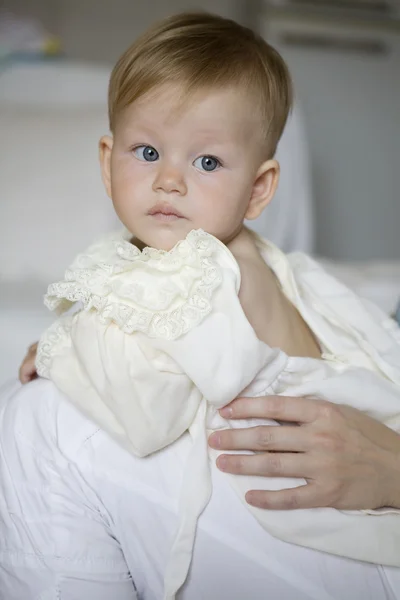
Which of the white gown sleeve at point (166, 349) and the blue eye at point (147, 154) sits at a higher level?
the blue eye at point (147, 154)

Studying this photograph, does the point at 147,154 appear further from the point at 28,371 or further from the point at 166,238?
the point at 28,371

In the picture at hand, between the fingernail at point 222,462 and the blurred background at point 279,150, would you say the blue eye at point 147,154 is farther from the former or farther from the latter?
the blurred background at point 279,150

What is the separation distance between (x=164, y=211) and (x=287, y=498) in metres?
0.39

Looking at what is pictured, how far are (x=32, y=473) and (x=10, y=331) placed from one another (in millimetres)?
581

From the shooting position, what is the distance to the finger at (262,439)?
94 cm

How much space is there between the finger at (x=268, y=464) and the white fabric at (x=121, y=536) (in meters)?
0.02

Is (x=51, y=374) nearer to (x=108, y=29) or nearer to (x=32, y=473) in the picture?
(x=32, y=473)

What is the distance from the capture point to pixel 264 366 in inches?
38.1

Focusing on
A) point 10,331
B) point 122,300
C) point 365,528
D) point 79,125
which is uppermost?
point 122,300

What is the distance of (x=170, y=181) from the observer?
3.10 feet

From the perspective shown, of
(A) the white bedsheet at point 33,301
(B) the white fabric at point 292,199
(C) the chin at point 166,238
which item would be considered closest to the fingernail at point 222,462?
(C) the chin at point 166,238

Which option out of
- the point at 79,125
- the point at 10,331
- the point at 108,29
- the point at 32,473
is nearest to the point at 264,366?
the point at 32,473

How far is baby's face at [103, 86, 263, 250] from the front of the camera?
3.14 ft

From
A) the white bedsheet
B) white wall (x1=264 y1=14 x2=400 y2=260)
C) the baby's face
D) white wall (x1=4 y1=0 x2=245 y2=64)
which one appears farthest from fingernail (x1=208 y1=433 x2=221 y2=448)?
white wall (x1=4 y1=0 x2=245 y2=64)
